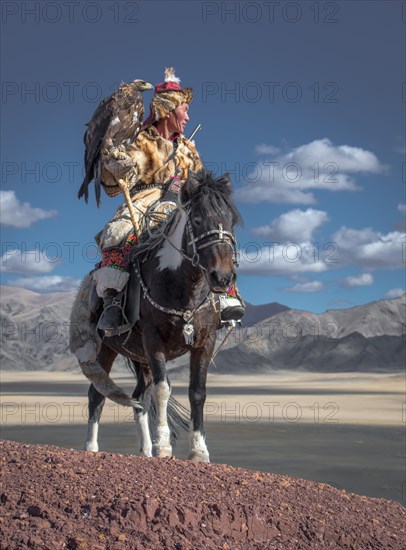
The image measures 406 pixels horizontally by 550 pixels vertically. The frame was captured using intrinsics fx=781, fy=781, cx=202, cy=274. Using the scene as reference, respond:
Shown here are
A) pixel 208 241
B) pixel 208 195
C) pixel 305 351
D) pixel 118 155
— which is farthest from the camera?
pixel 305 351

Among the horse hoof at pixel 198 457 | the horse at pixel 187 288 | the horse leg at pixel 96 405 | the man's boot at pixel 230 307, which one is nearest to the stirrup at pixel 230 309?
the man's boot at pixel 230 307

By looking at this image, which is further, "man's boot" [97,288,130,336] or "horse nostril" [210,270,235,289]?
"man's boot" [97,288,130,336]

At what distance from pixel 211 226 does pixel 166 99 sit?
331cm

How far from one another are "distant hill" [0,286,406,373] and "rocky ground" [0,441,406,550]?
4773cm

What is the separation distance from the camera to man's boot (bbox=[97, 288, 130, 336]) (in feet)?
30.3

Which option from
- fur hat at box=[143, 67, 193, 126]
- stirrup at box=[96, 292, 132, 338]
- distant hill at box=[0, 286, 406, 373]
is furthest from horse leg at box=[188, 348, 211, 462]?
distant hill at box=[0, 286, 406, 373]

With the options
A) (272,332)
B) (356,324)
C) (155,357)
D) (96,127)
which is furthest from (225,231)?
(356,324)

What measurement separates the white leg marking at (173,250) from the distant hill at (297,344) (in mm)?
46906

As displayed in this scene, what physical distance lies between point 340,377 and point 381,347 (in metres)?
10.5

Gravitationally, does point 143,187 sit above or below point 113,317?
above

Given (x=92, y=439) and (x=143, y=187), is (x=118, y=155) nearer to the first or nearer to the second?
(x=143, y=187)

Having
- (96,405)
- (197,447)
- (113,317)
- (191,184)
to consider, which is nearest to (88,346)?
(96,405)

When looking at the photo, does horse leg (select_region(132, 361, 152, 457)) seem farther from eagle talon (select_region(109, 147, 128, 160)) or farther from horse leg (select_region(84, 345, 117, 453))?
eagle talon (select_region(109, 147, 128, 160))

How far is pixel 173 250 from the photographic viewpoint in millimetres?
8758
